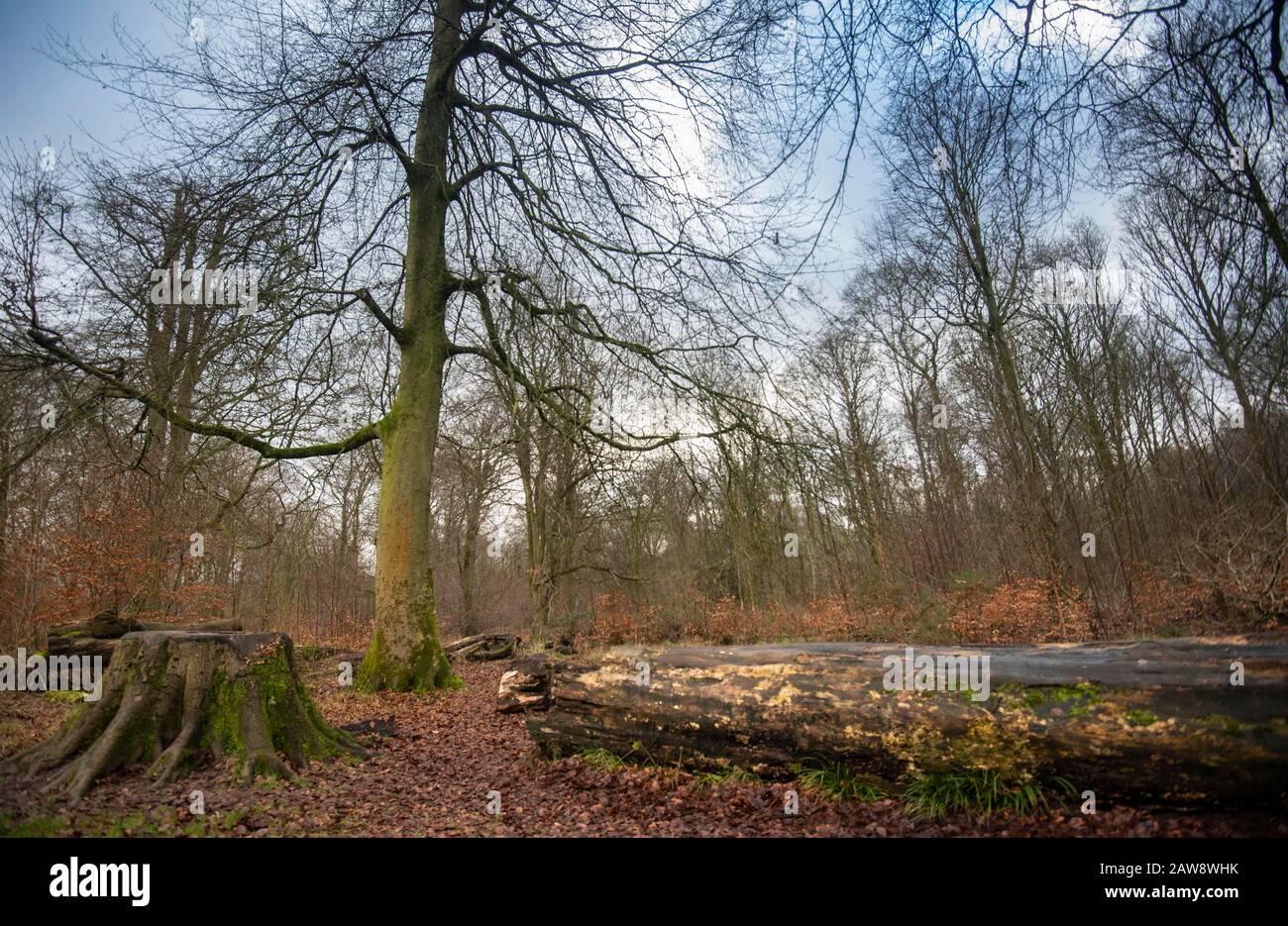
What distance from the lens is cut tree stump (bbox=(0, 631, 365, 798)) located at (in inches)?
163

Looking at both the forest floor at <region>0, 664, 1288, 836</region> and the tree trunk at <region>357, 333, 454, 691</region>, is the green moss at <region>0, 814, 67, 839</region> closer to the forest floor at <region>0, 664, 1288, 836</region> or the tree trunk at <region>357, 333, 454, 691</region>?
the forest floor at <region>0, 664, 1288, 836</region>

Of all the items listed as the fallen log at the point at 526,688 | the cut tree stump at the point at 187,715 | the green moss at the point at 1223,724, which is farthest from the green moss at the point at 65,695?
the green moss at the point at 1223,724

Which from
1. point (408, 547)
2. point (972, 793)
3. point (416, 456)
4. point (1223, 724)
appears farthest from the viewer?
point (416, 456)

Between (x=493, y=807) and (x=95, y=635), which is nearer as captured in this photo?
(x=493, y=807)

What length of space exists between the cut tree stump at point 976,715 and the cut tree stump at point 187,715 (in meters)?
2.06

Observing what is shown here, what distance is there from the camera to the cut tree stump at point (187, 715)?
414 cm

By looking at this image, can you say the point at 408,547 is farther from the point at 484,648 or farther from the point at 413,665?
the point at 484,648

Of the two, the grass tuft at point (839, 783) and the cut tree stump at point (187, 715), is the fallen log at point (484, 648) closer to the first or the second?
the cut tree stump at point (187, 715)

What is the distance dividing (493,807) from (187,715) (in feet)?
7.75

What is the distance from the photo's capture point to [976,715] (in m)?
3.76

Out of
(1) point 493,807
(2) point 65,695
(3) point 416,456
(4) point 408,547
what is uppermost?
(3) point 416,456

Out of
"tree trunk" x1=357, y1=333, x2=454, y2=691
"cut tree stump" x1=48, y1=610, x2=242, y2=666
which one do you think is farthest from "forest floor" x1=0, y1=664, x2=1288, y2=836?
"cut tree stump" x1=48, y1=610, x2=242, y2=666

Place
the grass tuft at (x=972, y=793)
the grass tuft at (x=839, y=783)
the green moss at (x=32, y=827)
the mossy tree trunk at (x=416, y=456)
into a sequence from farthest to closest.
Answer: the mossy tree trunk at (x=416, y=456) → the grass tuft at (x=839, y=783) → the grass tuft at (x=972, y=793) → the green moss at (x=32, y=827)

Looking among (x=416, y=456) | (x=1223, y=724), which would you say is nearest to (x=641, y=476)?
(x=416, y=456)
